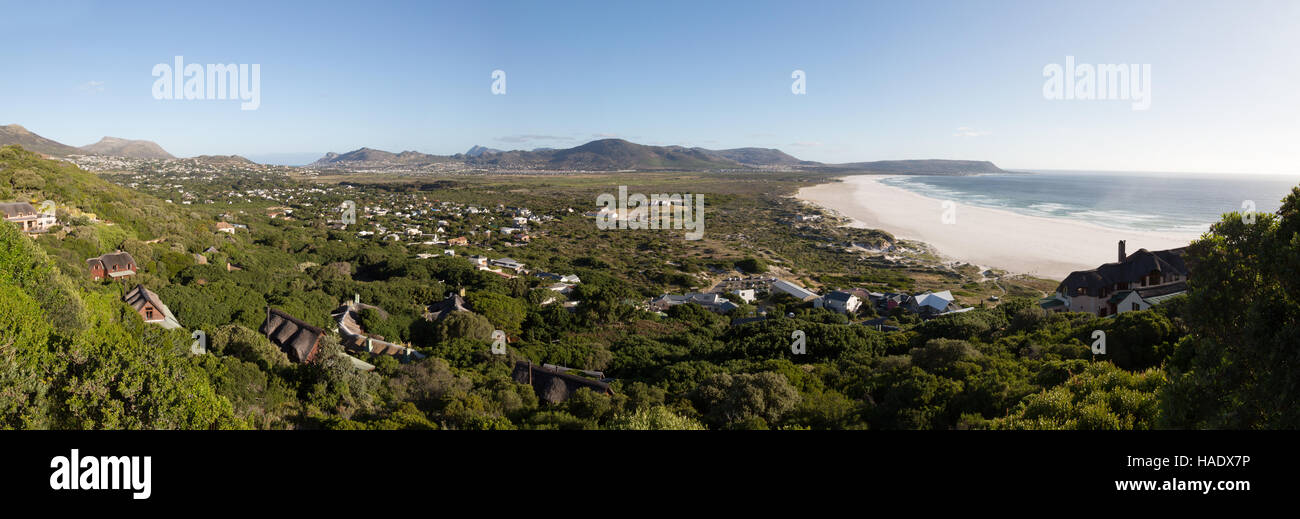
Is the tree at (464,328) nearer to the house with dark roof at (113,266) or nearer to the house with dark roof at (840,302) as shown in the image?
the house with dark roof at (113,266)

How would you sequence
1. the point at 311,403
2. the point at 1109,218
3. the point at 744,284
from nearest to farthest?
the point at 311,403, the point at 744,284, the point at 1109,218

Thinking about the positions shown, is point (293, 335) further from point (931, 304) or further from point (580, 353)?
point (931, 304)

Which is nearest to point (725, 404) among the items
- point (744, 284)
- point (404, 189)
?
point (744, 284)

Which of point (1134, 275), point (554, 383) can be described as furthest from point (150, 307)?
point (1134, 275)

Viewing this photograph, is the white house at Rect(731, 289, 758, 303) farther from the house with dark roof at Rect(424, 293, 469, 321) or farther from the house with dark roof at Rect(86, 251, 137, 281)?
the house with dark roof at Rect(86, 251, 137, 281)
